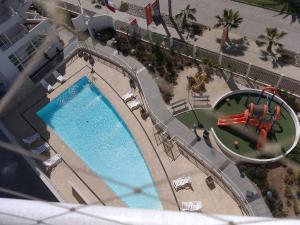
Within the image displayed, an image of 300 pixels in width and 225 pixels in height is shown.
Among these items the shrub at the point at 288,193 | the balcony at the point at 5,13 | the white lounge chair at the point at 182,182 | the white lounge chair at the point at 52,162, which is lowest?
the shrub at the point at 288,193

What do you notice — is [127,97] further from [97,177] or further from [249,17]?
[249,17]

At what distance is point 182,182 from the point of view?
25703mm

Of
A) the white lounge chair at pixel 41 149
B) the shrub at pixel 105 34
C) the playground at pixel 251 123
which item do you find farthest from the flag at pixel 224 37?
the white lounge chair at pixel 41 149

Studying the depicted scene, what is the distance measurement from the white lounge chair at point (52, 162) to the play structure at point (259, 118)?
47.5 ft

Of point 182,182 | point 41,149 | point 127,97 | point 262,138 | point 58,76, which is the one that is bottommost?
point 262,138

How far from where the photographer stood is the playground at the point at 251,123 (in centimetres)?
2736

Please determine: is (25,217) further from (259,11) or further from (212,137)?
(259,11)

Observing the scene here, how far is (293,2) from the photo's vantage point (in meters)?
36.6

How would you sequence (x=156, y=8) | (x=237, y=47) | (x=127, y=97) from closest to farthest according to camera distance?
(x=127, y=97), (x=237, y=47), (x=156, y=8)

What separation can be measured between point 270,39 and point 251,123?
9.44 m

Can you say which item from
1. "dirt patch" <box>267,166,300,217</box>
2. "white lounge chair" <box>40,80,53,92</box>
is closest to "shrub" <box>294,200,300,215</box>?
"dirt patch" <box>267,166,300,217</box>

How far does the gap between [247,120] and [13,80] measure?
75.0ft

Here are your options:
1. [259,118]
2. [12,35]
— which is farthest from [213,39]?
[12,35]

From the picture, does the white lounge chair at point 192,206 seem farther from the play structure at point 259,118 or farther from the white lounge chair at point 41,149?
the white lounge chair at point 41,149
